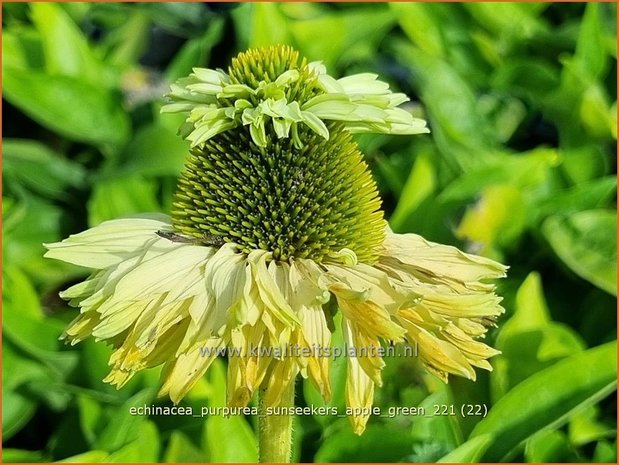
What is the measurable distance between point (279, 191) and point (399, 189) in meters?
0.67

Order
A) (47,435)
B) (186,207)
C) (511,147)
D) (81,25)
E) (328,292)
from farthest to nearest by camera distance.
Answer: (81,25) → (511,147) → (47,435) → (186,207) → (328,292)

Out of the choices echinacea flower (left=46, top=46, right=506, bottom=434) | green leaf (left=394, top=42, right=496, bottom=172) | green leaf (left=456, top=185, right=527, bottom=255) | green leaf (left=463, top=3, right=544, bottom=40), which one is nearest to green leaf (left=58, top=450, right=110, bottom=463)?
echinacea flower (left=46, top=46, right=506, bottom=434)

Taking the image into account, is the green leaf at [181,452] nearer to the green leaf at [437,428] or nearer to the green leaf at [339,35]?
the green leaf at [437,428]

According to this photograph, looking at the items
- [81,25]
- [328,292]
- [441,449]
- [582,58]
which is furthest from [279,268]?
[81,25]

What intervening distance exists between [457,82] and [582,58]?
0.70 ft

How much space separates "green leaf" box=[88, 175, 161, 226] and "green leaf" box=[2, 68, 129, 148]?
13 centimetres

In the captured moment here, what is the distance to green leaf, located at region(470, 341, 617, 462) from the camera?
966mm

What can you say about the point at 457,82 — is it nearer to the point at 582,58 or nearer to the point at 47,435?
the point at 582,58

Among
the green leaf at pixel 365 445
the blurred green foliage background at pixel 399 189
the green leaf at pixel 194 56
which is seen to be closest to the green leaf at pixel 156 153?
the blurred green foliage background at pixel 399 189

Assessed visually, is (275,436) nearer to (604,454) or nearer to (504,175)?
(604,454)

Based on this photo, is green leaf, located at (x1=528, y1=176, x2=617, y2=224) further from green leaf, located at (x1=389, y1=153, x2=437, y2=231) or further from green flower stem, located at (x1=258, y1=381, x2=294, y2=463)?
green flower stem, located at (x1=258, y1=381, x2=294, y2=463)

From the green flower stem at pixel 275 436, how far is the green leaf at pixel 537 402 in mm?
361

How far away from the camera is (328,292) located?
0.59 metres

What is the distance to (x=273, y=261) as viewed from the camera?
0.65 meters
